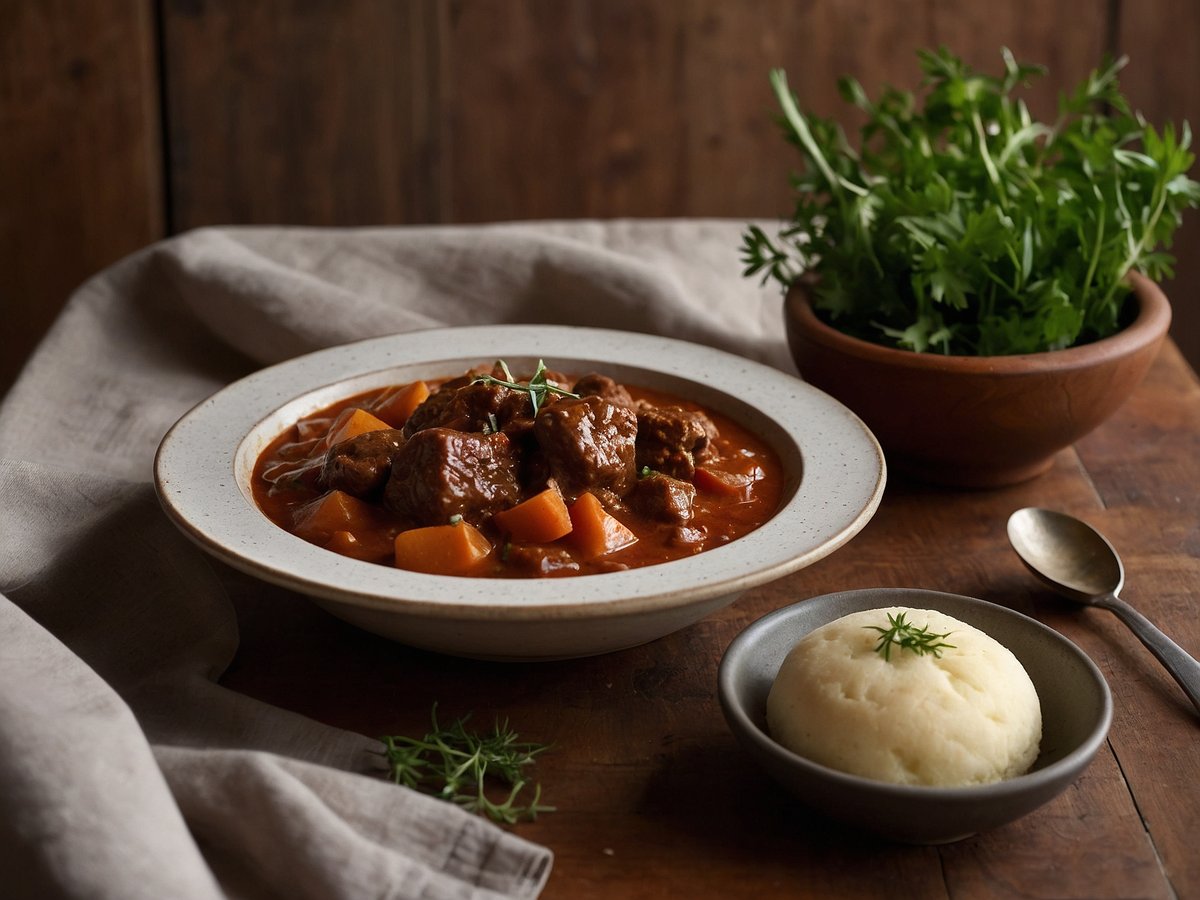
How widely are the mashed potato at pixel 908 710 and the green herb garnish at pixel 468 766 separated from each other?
461 millimetres

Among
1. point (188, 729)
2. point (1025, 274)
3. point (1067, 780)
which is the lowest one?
point (188, 729)

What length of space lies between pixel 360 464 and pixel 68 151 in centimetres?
461

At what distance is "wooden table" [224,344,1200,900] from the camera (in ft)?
6.84

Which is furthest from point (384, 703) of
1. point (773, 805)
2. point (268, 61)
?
point (268, 61)

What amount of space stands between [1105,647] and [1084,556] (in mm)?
313

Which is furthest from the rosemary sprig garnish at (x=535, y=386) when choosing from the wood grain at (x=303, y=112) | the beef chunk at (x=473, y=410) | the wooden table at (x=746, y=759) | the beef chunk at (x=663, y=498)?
the wood grain at (x=303, y=112)

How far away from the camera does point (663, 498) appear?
106 inches

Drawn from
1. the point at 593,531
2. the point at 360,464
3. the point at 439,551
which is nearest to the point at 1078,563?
the point at 593,531

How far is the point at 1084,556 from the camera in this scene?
300 cm

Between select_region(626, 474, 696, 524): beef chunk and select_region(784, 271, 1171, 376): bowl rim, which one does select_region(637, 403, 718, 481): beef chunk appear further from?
select_region(784, 271, 1171, 376): bowl rim

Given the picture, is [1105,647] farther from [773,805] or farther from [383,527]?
[383,527]

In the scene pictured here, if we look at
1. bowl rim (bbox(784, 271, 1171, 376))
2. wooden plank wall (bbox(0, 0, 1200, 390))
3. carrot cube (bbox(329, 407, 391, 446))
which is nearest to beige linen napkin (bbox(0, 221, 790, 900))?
carrot cube (bbox(329, 407, 391, 446))

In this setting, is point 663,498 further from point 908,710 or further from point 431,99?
point 431,99

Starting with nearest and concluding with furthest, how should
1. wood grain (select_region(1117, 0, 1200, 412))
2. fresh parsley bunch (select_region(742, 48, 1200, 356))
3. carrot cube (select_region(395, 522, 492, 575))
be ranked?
carrot cube (select_region(395, 522, 492, 575)) < fresh parsley bunch (select_region(742, 48, 1200, 356)) < wood grain (select_region(1117, 0, 1200, 412))
